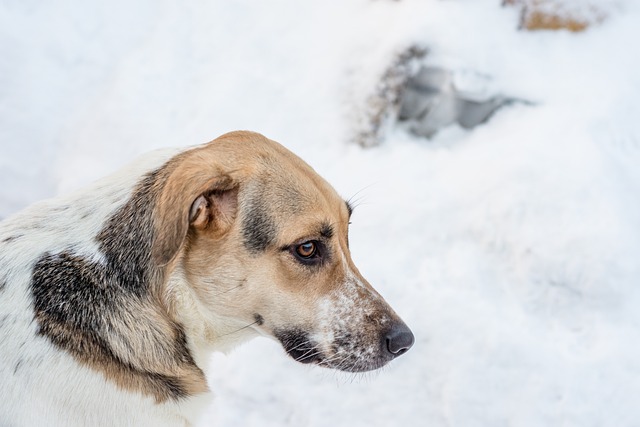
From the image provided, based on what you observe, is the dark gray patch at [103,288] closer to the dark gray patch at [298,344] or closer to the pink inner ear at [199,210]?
the pink inner ear at [199,210]

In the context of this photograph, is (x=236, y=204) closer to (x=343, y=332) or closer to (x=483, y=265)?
(x=343, y=332)

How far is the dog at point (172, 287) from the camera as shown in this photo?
2.80 metres

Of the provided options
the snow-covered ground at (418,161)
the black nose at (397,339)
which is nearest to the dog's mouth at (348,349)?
the black nose at (397,339)

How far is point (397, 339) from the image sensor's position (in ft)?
10.8

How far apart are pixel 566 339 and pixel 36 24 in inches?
221

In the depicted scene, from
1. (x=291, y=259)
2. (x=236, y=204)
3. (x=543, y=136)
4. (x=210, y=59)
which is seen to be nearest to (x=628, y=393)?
(x=543, y=136)

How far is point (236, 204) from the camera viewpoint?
3072mm

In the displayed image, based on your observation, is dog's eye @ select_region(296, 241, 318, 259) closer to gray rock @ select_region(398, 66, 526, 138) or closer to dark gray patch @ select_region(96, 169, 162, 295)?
dark gray patch @ select_region(96, 169, 162, 295)

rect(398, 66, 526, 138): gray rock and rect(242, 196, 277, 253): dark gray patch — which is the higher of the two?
rect(242, 196, 277, 253): dark gray patch

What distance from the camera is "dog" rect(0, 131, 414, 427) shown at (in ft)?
9.18

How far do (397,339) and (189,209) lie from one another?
1234mm

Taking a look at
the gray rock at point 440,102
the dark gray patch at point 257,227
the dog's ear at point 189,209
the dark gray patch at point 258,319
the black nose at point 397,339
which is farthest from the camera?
the gray rock at point 440,102

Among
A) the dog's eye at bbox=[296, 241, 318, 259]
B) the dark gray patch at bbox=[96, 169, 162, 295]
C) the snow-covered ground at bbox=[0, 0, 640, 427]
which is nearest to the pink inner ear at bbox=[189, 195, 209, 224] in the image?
the dark gray patch at bbox=[96, 169, 162, 295]

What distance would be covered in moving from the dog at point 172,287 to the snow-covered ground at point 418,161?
1646mm
